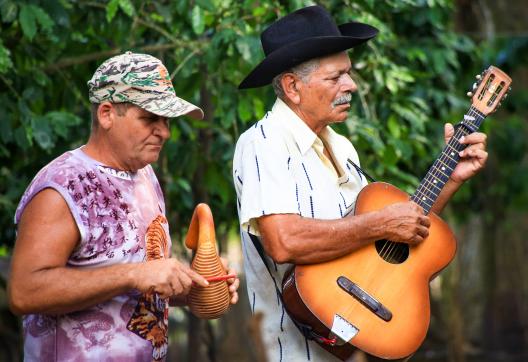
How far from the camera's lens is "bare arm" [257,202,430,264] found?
3496 millimetres

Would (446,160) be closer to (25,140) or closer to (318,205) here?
(318,205)

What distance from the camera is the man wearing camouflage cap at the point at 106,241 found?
9.74ft

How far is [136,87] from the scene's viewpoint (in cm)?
316

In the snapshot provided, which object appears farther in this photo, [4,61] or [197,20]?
[197,20]

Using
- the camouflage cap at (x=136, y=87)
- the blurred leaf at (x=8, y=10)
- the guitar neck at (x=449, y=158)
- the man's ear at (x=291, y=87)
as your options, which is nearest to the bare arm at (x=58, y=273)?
the camouflage cap at (x=136, y=87)

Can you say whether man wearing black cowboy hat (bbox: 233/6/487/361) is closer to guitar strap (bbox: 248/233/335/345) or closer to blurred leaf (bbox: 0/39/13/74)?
guitar strap (bbox: 248/233/335/345)

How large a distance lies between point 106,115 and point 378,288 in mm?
1081

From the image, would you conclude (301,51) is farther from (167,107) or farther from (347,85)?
(167,107)

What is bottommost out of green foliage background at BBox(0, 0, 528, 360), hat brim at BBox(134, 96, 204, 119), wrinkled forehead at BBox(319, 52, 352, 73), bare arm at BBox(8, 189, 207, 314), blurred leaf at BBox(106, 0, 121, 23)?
green foliage background at BBox(0, 0, 528, 360)

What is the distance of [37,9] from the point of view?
4.50 m

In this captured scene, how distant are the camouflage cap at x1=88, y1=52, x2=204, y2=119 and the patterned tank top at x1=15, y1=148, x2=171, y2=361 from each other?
0.65 ft

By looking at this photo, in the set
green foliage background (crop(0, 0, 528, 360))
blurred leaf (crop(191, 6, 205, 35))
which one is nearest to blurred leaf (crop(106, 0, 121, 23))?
green foliage background (crop(0, 0, 528, 360))

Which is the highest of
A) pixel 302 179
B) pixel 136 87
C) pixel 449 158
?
pixel 136 87

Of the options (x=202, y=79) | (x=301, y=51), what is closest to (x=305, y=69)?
(x=301, y=51)
